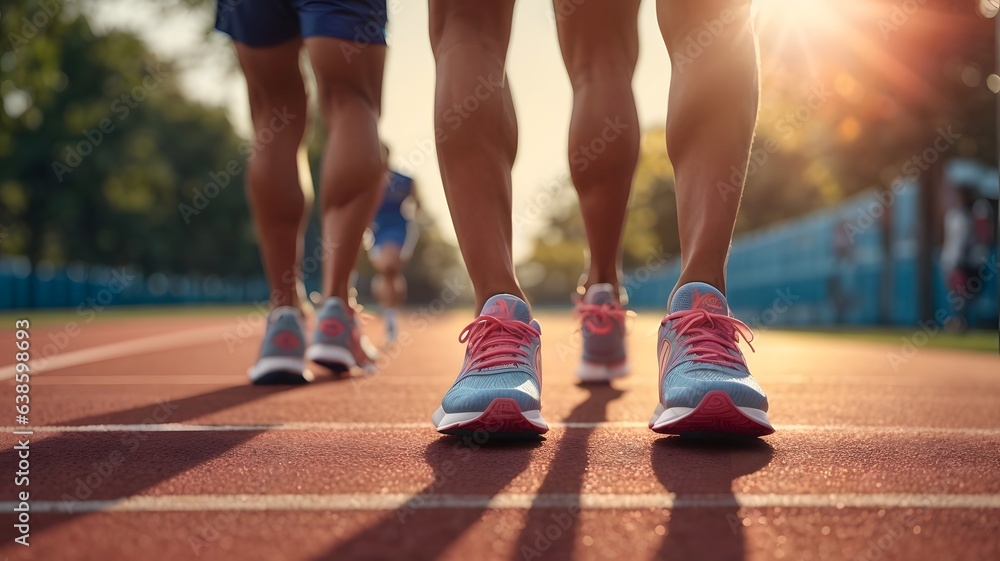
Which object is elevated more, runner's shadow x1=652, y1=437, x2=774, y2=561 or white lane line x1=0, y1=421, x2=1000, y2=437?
runner's shadow x1=652, y1=437, x2=774, y2=561

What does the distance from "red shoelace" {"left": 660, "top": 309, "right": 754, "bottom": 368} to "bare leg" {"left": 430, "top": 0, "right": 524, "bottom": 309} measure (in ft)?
1.30

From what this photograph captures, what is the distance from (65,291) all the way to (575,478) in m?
31.7

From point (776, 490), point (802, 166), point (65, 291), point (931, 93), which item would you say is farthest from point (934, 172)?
point (802, 166)

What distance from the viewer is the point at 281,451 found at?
68.4 inches

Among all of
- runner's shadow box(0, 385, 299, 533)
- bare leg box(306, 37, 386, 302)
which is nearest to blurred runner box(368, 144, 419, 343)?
bare leg box(306, 37, 386, 302)

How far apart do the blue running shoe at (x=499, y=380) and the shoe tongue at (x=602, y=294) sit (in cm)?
114

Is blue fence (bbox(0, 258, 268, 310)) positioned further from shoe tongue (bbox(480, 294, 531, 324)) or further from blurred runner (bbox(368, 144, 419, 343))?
shoe tongue (bbox(480, 294, 531, 324))

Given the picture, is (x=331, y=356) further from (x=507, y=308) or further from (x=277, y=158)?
(x=507, y=308)

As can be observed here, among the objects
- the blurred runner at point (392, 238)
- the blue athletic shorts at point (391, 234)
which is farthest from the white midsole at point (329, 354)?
the blue athletic shorts at point (391, 234)

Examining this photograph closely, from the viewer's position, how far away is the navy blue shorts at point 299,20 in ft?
10.9

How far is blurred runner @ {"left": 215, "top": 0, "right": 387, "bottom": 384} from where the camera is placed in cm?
340

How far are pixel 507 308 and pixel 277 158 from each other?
1.86 meters

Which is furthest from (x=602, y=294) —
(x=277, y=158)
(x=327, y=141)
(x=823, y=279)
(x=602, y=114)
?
(x=823, y=279)

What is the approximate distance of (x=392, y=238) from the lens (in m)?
8.70
